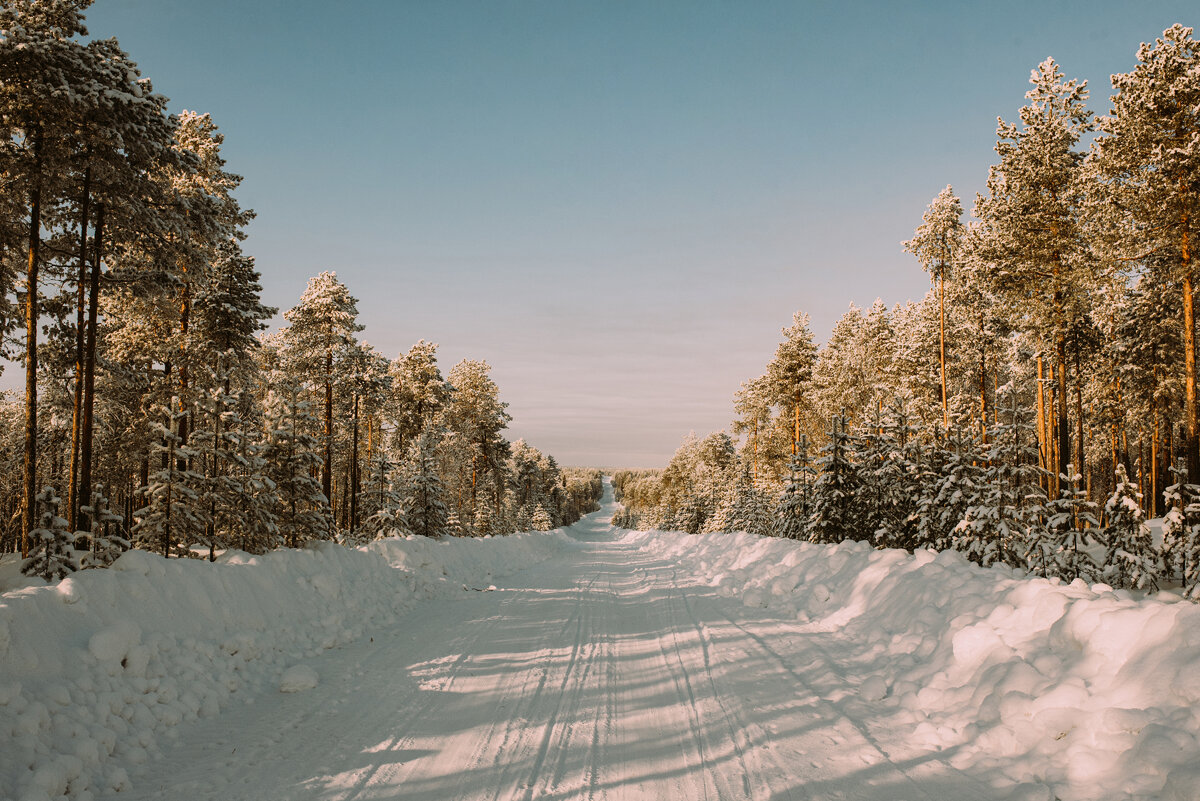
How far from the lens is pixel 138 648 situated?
571 cm

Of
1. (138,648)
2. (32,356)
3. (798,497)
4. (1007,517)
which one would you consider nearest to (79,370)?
(32,356)

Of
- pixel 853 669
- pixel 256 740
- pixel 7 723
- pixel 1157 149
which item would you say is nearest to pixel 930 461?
pixel 1157 149

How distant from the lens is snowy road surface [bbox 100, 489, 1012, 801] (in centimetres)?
436

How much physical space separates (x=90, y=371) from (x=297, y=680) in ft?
28.6

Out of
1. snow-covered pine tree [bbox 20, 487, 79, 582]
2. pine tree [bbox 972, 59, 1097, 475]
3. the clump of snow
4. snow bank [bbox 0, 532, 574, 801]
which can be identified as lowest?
the clump of snow

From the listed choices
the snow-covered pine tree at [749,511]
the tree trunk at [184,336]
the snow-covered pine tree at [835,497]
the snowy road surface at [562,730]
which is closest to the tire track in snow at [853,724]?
the snowy road surface at [562,730]

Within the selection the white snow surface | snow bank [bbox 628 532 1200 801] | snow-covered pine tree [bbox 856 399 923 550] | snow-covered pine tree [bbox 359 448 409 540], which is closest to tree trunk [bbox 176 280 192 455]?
snow-covered pine tree [bbox 359 448 409 540]

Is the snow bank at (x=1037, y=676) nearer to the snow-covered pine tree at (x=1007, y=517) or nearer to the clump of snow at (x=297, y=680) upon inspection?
the snow-covered pine tree at (x=1007, y=517)

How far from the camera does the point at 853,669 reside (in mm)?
6957

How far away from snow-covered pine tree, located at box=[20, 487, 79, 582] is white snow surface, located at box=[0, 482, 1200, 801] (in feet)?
5.63

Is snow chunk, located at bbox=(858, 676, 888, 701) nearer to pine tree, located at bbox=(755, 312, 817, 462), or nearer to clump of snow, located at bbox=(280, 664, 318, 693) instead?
clump of snow, located at bbox=(280, 664, 318, 693)

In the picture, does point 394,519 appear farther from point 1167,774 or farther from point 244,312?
point 1167,774

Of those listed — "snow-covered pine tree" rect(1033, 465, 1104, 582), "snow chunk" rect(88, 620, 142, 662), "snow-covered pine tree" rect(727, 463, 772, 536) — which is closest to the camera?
"snow chunk" rect(88, 620, 142, 662)

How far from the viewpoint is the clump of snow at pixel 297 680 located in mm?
6559
